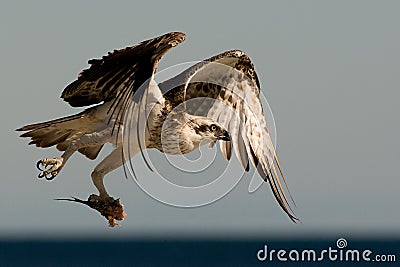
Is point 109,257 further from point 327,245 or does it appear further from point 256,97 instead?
point 256,97

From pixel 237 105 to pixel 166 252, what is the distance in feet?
282

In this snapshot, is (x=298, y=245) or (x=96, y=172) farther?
(x=298, y=245)

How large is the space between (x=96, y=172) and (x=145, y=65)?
1.93 metres

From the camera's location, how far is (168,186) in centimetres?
1333

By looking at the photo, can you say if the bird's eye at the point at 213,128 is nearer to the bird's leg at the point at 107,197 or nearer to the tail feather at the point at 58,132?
the bird's leg at the point at 107,197

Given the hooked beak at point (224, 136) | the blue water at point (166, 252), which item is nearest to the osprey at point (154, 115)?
the hooked beak at point (224, 136)

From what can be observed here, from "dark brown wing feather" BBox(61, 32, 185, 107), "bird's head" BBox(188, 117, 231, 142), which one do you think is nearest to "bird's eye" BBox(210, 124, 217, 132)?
"bird's head" BBox(188, 117, 231, 142)

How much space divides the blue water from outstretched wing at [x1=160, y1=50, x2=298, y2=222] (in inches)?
2556

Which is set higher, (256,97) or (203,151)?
(256,97)

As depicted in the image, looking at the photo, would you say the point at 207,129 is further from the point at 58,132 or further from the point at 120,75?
the point at 58,132

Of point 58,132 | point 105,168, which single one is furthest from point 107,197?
point 58,132

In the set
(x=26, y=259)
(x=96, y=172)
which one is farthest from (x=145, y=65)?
(x=26, y=259)

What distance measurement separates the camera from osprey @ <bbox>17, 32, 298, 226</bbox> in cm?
1225

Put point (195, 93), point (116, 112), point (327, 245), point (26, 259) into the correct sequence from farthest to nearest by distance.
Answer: point (327, 245) < point (26, 259) < point (195, 93) < point (116, 112)
